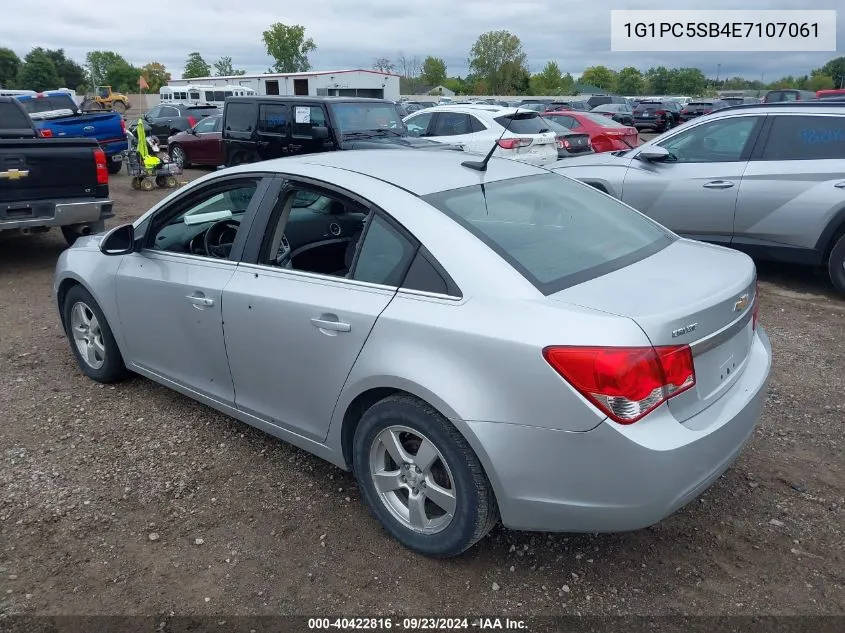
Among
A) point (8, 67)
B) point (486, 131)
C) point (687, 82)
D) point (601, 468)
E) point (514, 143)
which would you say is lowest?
point (601, 468)

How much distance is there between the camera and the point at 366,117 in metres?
11.2

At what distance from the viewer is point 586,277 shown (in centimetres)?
276

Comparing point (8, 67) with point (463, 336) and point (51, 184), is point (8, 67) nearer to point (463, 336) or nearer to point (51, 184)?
point (51, 184)

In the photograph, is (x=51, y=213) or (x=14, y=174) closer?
(x=14, y=174)

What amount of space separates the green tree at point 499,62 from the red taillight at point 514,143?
8138 centimetres

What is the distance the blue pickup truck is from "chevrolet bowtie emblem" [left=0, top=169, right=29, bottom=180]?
22.7 ft

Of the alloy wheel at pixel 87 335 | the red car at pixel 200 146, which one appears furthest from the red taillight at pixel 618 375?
the red car at pixel 200 146

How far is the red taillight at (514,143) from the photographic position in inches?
477

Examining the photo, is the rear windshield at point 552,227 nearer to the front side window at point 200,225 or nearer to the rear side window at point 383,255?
the rear side window at point 383,255

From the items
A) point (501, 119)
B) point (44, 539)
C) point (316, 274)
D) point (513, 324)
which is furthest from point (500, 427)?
point (501, 119)

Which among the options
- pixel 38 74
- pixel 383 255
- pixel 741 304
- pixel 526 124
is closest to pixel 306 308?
pixel 383 255

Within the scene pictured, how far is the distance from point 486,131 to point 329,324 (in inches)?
412

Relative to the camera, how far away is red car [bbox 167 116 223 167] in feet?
57.6

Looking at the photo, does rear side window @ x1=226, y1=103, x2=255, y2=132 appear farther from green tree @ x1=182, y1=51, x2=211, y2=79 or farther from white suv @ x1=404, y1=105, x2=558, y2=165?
green tree @ x1=182, y1=51, x2=211, y2=79
